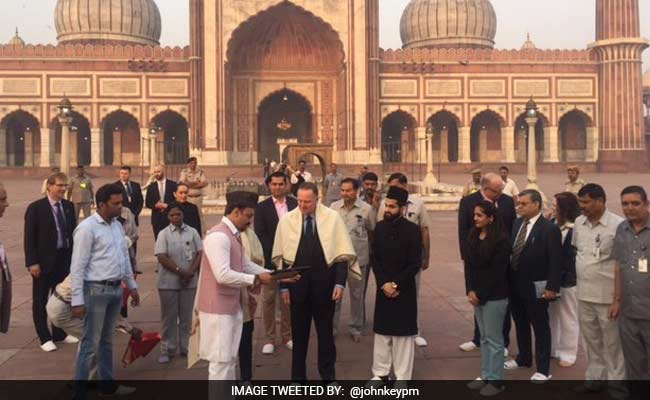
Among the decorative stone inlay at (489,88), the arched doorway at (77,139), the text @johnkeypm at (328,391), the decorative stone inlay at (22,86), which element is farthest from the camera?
the decorative stone inlay at (489,88)

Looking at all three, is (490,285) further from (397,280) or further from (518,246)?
(397,280)

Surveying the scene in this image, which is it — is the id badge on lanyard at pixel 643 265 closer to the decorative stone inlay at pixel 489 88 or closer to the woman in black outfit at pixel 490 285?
the woman in black outfit at pixel 490 285

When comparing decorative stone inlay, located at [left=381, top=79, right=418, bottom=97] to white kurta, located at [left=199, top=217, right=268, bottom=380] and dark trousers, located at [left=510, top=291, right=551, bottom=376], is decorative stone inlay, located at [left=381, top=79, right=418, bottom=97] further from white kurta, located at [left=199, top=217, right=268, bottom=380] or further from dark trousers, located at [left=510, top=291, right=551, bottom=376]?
white kurta, located at [left=199, top=217, right=268, bottom=380]

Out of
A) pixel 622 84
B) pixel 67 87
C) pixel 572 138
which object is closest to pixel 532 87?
pixel 572 138

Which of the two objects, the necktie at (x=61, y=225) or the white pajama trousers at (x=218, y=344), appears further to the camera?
the necktie at (x=61, y=225)

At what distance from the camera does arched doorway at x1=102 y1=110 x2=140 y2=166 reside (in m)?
38.6

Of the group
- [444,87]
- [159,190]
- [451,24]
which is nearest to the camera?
[159,190]

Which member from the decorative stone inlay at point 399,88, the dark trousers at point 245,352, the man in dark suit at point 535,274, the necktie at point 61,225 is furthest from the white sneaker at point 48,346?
the decorative stone inlay at point 399,88

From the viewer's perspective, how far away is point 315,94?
3794 centimetres

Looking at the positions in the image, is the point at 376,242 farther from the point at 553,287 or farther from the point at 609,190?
the point at 609,190

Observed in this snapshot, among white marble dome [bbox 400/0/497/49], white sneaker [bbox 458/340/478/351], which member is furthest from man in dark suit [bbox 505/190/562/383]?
white marble dome [bbox 400/0/497/49]

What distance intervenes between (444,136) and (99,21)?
24.3 meters

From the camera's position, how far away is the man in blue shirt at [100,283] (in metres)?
4.23

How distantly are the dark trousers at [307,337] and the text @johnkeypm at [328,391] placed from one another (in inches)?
4.0
